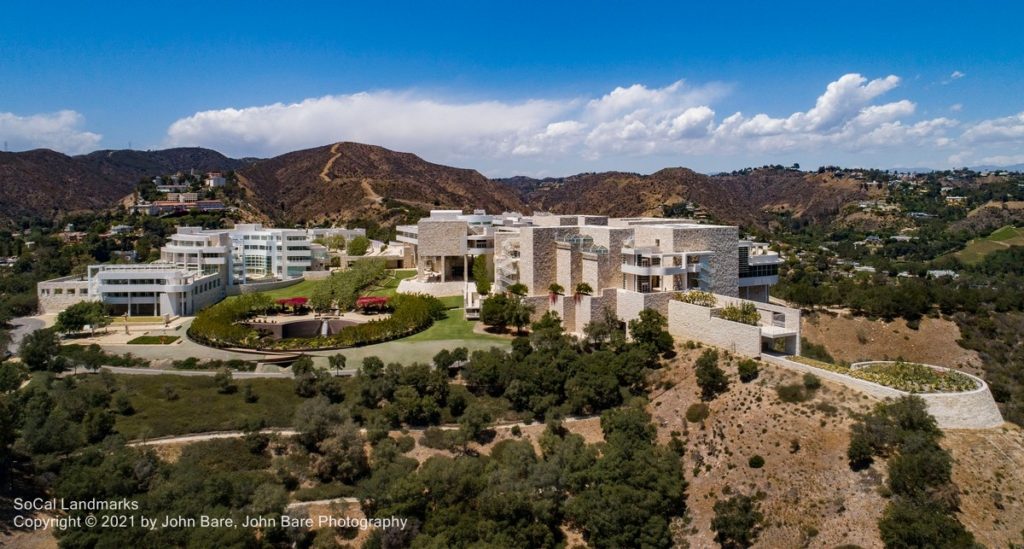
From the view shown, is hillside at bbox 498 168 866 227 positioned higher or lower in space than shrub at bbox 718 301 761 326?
higher

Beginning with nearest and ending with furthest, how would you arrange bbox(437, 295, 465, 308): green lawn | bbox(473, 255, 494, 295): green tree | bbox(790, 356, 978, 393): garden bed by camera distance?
bbox(790, 356, 978, 393): garden bed
bbox(473, 255, 494, 295): green tree
bbox(437, 295, 465, 308): green lawn

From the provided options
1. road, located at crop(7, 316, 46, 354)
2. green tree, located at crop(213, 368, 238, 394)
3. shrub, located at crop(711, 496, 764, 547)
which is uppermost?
road, located at crop(7, 316, 46, 354)

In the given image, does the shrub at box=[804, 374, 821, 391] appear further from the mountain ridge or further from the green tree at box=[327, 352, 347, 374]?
the mountain ridge

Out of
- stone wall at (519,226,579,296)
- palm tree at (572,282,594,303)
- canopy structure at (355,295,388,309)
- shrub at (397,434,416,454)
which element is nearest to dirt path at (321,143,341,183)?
canopy structure at (355,295,388,309)

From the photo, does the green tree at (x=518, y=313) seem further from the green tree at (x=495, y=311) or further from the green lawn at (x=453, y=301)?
the green lawn at (x=453, y=301)

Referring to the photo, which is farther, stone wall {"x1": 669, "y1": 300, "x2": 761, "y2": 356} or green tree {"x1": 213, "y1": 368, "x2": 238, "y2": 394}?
green tree {"x1": 213, "y1": 368, "x2": 238, "y2": 394}

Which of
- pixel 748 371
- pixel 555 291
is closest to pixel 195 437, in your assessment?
pixel 555 291

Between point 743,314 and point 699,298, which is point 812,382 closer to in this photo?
point 743,314
